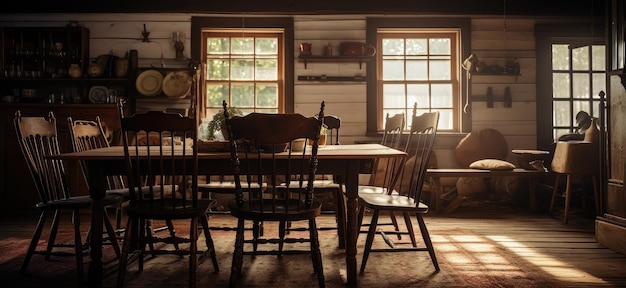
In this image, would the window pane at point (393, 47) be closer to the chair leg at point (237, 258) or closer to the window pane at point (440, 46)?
the window pane at point (440, 46)

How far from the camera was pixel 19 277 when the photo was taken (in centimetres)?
298

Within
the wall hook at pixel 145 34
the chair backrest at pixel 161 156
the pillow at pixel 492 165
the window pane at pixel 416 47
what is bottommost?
the pillow at pixel 492 165

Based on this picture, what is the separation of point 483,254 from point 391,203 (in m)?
1.00

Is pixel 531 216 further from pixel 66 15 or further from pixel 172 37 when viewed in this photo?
pixel 66 15

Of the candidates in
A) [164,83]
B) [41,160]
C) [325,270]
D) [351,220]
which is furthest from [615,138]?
[164,83]

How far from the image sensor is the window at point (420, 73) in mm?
6094

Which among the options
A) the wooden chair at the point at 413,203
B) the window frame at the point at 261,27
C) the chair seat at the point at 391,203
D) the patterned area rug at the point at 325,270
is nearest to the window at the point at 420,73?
the window frame at the point at 261,27

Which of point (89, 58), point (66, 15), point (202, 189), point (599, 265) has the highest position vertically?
point (66, 15)

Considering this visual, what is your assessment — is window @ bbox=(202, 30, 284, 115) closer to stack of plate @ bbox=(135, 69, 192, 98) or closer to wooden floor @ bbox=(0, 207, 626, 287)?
stack of plate @ bbox=(135, 69, 192, 98)

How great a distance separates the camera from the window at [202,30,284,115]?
19.7ft

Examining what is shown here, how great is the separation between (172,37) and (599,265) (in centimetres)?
503

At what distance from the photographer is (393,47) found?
611cm

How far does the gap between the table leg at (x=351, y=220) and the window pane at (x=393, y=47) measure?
11.7ft

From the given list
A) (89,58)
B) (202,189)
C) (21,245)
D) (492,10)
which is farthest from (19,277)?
(492,10)
